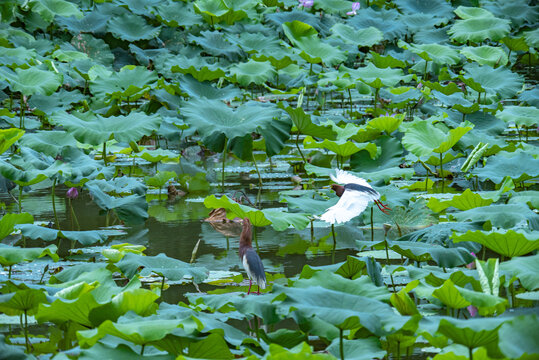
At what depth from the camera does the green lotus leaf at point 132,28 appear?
24.6 ft

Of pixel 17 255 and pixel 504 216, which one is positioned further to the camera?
pixel 504 216

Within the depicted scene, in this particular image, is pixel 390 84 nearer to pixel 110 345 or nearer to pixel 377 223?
pixel 377 223

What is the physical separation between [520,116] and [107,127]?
2.26 meters

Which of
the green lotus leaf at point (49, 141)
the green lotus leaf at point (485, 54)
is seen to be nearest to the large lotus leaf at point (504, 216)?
the green lotus leaf at point (49, 141)

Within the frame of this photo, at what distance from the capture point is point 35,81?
5.31m

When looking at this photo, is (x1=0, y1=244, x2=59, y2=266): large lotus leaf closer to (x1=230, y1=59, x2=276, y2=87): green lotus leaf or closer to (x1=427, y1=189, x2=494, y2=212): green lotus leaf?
(x1=427, y1=189, x2=494, y2=212): green lotus leaf

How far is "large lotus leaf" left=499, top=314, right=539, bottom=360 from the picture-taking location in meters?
1.45

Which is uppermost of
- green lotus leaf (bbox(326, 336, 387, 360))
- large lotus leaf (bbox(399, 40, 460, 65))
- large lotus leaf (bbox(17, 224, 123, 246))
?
large lotus leaf (bbox(399, 40, 460, 65))

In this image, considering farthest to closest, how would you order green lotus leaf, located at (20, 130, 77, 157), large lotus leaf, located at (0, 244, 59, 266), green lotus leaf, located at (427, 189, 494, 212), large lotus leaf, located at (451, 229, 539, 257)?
green lotus leaf, located at (20, 130, 77, 157), green lotus leaf, located at (427, 189, 494, 212), large lotus leaf, located at (0, 244, 59, 266), large lotus leaf, located at (451, 229, 539, 257)

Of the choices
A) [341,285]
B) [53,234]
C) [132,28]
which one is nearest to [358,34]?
[132,28]

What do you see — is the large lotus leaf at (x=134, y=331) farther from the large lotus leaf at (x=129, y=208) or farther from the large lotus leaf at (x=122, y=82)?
the large lotus leaf at (x=122, y=82)

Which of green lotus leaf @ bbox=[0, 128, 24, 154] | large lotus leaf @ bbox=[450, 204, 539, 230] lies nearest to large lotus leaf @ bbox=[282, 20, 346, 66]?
green lotus leaf @ bbox=[0, 128, 24, 154]

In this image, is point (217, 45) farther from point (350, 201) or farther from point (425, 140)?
point (350, 201)

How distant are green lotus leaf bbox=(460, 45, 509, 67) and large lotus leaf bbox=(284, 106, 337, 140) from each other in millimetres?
2901
